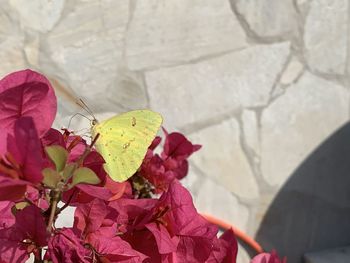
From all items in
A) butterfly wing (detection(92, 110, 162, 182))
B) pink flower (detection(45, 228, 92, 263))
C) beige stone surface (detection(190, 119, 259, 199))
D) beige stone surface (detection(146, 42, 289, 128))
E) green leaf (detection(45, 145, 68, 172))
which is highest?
green leaf (detection(45, 145, 68, 172))

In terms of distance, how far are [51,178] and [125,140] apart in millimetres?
144

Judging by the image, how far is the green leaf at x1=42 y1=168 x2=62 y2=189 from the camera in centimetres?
44

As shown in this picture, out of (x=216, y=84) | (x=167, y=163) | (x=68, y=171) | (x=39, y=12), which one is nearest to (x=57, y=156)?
(x=68, y=171)

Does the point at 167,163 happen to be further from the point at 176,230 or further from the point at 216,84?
the point at 216,84

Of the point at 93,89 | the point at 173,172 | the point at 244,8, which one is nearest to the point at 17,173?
the point at 173,172

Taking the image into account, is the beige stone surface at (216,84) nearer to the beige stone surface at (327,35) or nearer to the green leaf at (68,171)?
the beige stone surface at (327,35)

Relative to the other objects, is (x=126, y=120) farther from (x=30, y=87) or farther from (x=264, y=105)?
(x=264, y=105)

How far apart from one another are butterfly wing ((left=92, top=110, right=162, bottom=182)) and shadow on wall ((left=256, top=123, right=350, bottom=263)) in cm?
126

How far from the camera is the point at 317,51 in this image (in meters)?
1.79

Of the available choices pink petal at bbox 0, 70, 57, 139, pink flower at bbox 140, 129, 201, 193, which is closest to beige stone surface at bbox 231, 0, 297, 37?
pink flower at bbox 140, 129, 201, 193

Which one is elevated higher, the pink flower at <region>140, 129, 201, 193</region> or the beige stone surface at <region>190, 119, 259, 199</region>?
the pink flower at <region>140, 129, 201, 193</region>

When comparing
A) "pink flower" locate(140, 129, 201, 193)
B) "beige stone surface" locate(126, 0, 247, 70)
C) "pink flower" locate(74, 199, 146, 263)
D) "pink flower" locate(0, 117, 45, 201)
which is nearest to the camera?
"pink flower" locate(0, 117, 45, 201)

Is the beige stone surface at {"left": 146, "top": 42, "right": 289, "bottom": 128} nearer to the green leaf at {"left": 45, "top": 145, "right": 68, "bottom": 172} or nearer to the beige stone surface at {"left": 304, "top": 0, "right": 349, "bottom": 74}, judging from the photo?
the beige stone surface at {"left": 304, "top": 0, "right": 349, "bottom": 74}

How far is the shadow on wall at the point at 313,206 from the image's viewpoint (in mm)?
1828
